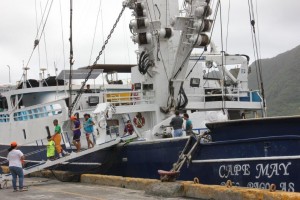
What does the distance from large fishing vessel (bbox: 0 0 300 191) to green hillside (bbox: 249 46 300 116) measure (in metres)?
52.0

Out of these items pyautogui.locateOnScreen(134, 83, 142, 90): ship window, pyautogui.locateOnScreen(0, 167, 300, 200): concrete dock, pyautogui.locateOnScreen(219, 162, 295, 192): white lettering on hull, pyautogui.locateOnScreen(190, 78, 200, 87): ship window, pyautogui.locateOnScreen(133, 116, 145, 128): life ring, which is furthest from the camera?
pyautogui.locateOnScreen(190, 78, 200, 87): ship window

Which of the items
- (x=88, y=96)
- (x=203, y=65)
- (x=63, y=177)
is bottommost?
(x=63, y=177)

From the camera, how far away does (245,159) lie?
34.5 feet

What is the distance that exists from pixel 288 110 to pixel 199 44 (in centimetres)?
5901

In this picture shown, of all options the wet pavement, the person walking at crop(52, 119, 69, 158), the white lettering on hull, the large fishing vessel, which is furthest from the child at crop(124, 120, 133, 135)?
the white lettering on hull

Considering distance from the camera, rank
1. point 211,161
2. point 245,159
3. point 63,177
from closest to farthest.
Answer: point 245,159 → point 211,161 → point 63,177

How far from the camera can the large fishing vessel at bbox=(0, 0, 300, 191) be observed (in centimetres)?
1027

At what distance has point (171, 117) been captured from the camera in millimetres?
15672

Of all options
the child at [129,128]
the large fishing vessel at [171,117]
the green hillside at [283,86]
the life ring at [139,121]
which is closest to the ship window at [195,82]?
the large fishing vessel at [171,117]

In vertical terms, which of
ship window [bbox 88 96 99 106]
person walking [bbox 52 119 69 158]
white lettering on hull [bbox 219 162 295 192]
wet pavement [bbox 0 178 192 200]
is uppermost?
ship window [bbox 88 96 99 106]

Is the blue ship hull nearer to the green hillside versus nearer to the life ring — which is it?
the life ring

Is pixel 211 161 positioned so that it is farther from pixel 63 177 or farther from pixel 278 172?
pixel 63 177

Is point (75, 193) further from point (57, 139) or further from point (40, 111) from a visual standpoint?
point (40, 111)

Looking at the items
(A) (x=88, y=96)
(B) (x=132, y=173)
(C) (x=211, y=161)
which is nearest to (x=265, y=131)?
(C) (x=211, y=161)
